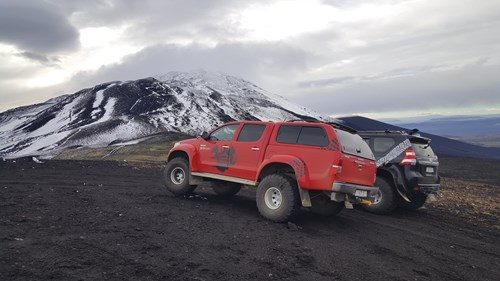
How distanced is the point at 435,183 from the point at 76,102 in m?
79.6

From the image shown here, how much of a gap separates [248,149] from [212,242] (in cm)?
320

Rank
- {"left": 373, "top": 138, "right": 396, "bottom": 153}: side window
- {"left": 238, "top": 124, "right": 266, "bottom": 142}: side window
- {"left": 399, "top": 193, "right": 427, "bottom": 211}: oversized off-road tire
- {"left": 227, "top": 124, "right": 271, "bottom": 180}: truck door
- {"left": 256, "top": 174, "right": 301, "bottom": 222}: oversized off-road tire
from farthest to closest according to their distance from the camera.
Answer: {"left": 399, "top": 193, "right": 427, "bottom": 211}: oversized off-road tire < {"left": 373, "top": 138, "right": 396, "bottom": 153}: side window < {"left": 238, "top": 124, "right": 266, "bottom": 142}: side window < {"left": 227, "top": 124, "right": 271, "bottom": 180}: truck door < {"left": 256, "top": 174, "right": 301, "bottom": 222}: oversized off-road tire

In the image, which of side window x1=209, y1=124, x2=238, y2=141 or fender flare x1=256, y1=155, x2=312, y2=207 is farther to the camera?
side window x1=209, y1=124, x2=238, y2=141

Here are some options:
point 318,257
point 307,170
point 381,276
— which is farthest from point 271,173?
point 381,276

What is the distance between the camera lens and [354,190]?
8695 millimetres

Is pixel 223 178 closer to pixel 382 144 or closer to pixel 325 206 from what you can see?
pixel 325 206

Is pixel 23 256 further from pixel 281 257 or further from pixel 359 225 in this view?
pixel 359 225

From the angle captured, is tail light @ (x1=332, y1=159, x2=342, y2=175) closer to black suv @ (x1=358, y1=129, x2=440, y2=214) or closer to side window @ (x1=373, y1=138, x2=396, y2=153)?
black suv @ (x1=358, y1=129, x2=440, y2=214)

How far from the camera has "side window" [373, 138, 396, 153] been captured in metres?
11.6

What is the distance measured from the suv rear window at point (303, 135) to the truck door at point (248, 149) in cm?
44

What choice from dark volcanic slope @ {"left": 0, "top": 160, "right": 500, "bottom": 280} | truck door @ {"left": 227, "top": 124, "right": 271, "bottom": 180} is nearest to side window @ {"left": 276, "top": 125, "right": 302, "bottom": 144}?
truck door @ {"left": 227, "top": 124, "right": 271, "bottom": 180}

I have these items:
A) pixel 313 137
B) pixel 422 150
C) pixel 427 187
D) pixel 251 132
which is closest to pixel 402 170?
pixel 427 187

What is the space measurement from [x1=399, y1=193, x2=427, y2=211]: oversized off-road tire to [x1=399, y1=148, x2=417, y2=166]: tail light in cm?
133

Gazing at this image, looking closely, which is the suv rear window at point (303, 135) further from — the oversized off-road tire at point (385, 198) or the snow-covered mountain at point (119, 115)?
the snow-covered mountain at point (119, 115)
